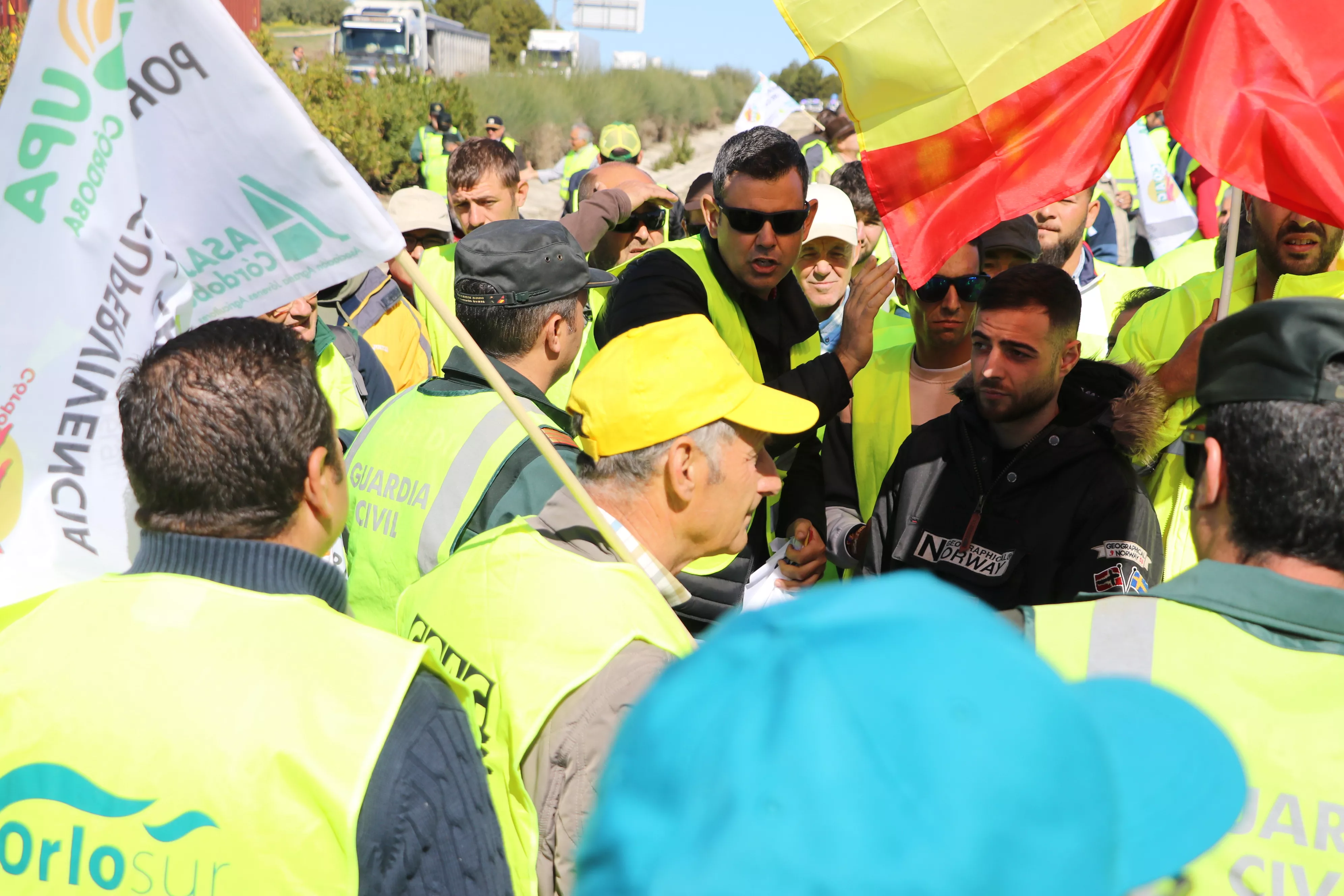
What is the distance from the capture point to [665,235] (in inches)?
275

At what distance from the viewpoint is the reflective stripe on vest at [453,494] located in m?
2.68

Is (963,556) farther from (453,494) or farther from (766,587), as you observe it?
(453,494)

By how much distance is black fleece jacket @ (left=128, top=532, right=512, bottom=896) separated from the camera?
1.45m

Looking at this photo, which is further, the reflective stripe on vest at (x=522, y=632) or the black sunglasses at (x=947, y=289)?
the black sunglasses at (x=947, y=289)

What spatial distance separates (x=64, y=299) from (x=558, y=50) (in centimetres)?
4399

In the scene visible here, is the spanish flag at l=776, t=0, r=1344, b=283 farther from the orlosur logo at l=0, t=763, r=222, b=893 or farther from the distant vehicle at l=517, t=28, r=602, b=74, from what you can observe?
the distant vehicle at l=517, t=28, r=602, b=74

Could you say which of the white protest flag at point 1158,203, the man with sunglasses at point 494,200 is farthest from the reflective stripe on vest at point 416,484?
the white protest flag at point 1158,203

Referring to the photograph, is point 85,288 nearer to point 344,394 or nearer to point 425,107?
point 344,394

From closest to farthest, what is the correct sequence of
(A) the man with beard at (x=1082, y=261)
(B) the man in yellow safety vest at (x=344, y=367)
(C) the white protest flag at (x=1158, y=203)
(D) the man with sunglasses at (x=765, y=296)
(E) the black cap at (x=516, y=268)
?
(E) the black cap at (x=516, y=268) → (D) the man with sunglasses at (x=765, y=296) → (B) the man in yellow safety vest at (x=344, y=367) → (A) the man with beard at (x=1082, y=261) → (C) the white protest flag at (x=1158, y=203)

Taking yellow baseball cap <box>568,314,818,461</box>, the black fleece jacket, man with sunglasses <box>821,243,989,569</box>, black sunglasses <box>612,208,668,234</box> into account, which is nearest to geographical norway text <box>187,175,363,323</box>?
yellow baseball cap <box>568,314,818,461</box>

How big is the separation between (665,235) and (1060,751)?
644 cm

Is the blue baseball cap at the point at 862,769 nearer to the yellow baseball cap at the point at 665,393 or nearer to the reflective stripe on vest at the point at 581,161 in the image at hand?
the yellow baseball cap at the point at 665,393

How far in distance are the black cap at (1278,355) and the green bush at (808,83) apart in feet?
127

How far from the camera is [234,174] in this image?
2.21 metres
